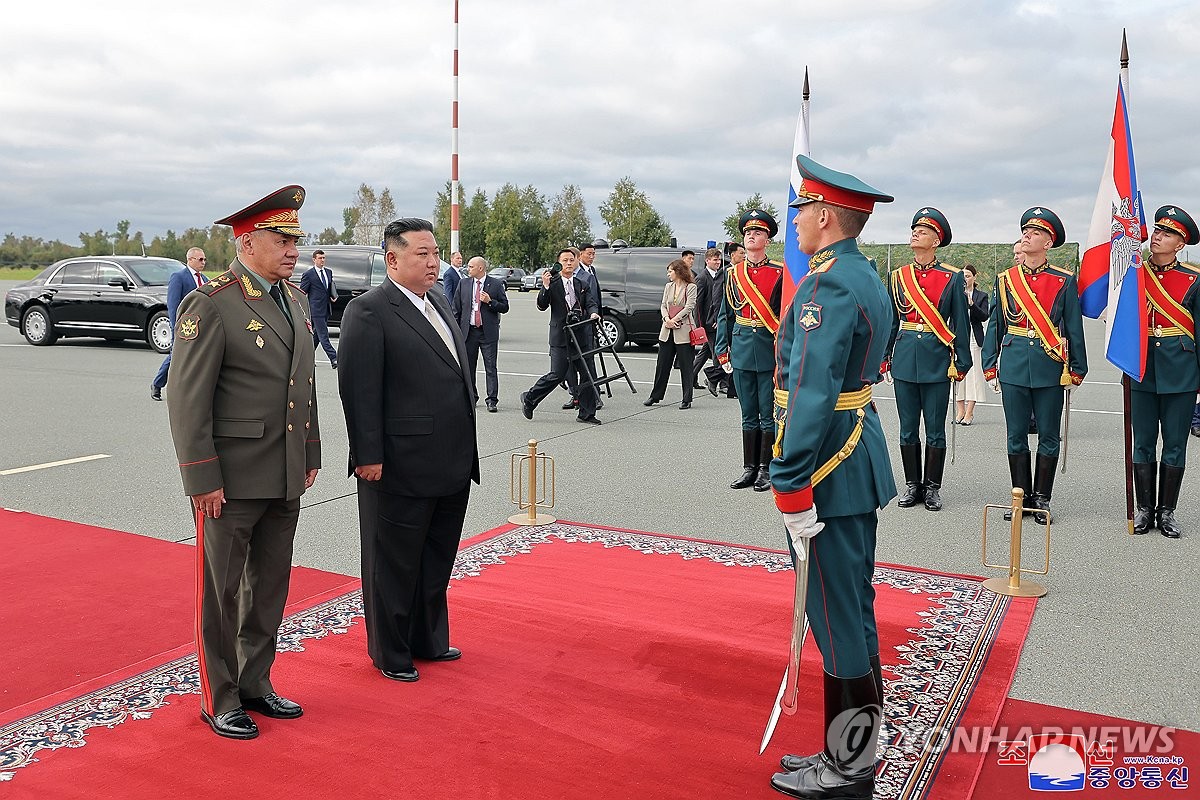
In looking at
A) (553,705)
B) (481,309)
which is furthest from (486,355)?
(553,705)

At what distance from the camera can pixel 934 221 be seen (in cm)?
736

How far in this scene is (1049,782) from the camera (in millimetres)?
3547

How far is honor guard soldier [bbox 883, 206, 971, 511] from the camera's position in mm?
7555

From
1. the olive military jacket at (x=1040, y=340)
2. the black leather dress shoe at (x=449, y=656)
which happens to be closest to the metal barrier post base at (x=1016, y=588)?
the olive military jacket at (x=1040, y=340)

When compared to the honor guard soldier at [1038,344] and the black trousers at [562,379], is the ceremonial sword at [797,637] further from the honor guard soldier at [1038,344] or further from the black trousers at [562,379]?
the black trousers at [562,379]

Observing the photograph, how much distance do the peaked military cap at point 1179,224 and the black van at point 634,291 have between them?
12424 mm

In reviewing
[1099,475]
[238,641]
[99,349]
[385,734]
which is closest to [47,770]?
[238,641]

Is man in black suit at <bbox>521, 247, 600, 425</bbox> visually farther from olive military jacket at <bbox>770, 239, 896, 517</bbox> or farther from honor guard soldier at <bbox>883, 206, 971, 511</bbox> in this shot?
olive military jacket at <bbox>770, 239, 896, 517</bbox>

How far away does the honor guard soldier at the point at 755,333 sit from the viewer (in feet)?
26.4

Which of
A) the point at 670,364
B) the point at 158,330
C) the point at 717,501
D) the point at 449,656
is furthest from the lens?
the point at 158,330

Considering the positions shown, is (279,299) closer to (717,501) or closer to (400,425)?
(400,425)

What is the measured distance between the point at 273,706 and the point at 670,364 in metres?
9.76

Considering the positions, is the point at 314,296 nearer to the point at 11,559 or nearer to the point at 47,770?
the point at 11,559

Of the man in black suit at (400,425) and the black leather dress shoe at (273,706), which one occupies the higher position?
the man in black suit at (400,425)
